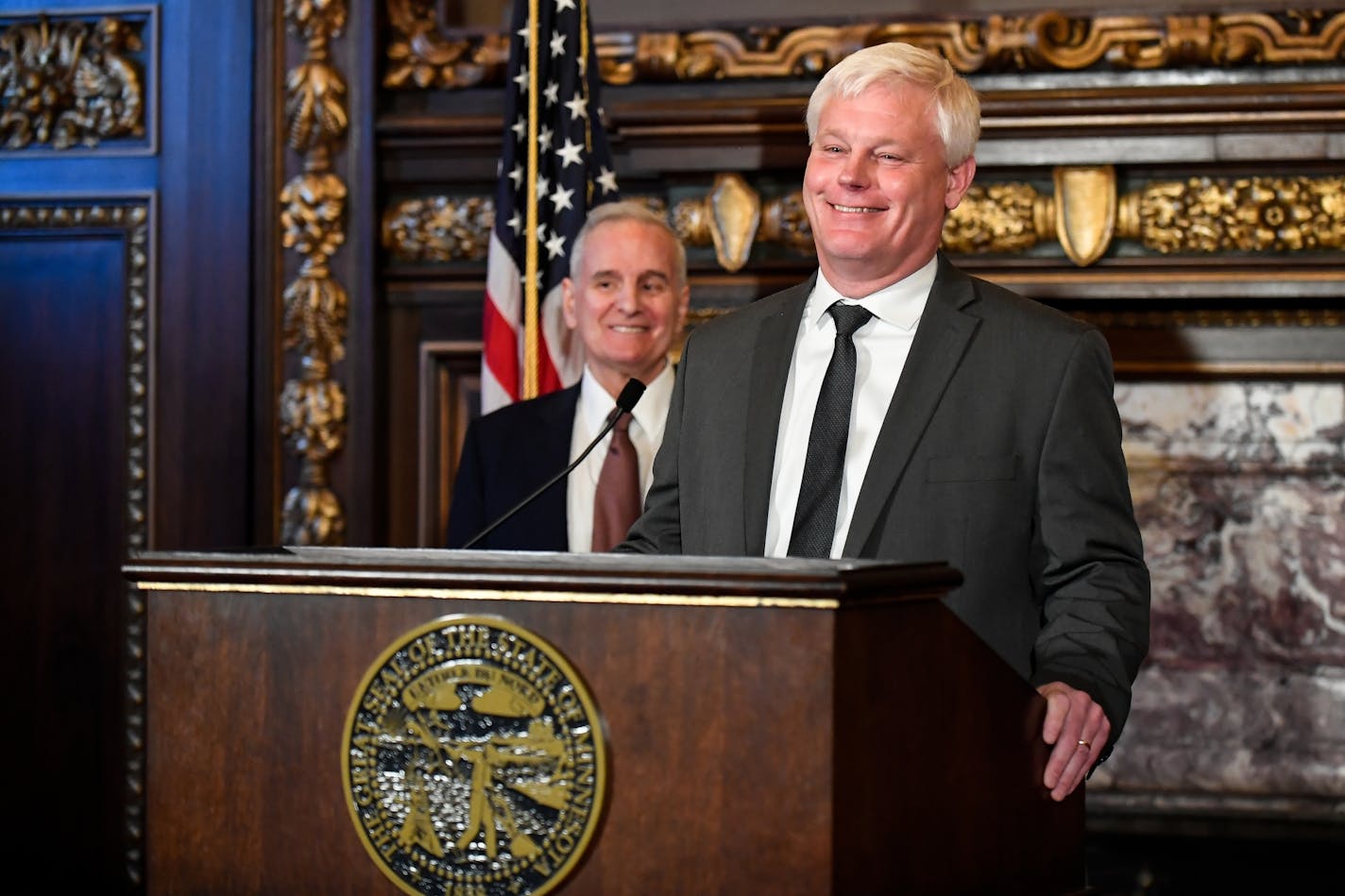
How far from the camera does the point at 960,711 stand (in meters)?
1.66

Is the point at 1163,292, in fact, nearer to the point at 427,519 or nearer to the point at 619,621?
the point at 427,519

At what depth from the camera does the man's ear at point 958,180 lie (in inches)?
93.6

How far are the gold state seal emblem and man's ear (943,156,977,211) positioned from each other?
3.61 ft

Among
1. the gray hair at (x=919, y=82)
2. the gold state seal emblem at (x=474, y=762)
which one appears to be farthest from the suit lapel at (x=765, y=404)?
the gold state seal emblem at (x=474, y=762)

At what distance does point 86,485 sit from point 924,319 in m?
3.25

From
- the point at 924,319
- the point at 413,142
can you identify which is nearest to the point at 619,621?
the point at 924,319

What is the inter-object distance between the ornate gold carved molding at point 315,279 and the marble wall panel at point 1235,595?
2.03 metres

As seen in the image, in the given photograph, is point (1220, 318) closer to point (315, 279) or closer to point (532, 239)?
point (532, 239)

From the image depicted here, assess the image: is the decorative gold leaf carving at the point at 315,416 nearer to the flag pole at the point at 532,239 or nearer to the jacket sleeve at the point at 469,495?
the flag pole at the point at 532,239

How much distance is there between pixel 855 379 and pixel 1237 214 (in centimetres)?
232

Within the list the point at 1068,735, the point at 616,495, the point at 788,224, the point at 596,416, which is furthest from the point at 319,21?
the point at 1068,735

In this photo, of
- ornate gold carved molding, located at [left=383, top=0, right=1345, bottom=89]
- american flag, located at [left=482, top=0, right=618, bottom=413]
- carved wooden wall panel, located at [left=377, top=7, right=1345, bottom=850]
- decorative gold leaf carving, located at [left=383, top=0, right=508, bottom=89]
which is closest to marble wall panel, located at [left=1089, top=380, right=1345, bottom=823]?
carved wooden wall panel, located at [left=377, top=7, right=1345, bottom=850]

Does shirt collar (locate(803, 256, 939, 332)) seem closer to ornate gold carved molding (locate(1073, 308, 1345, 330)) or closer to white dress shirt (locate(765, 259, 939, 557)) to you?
white dress shirt (locate(765, 259, 939, 557))

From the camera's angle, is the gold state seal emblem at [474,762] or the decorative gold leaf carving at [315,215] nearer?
the gold state seal emblem at [474,762]
